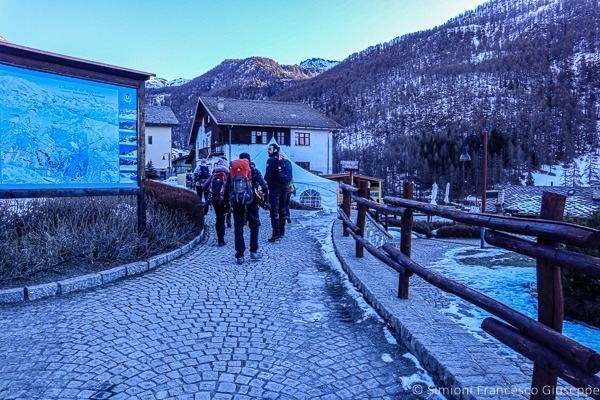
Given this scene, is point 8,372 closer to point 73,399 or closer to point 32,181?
point 73,399

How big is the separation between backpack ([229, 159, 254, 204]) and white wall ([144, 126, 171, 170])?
176ft

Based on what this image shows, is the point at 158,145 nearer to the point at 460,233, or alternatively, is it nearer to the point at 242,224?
the point at 460,233

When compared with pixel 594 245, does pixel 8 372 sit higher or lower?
lower

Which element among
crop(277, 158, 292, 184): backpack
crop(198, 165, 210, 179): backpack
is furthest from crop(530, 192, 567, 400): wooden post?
crop(198, 165, 210, 179): backpack

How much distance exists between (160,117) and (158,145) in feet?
13.1

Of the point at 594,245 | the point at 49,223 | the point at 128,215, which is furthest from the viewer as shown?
the point at 128,215

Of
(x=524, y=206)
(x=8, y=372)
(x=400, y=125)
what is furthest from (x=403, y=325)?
(x=400, y=125)

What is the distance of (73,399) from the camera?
2859 millimetres

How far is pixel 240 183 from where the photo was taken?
6.96 metres

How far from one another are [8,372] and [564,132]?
153761 millimetres

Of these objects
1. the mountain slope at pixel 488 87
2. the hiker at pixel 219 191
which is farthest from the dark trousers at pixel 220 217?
the mountain slope at pixel 488 87

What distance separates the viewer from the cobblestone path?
3.04 m

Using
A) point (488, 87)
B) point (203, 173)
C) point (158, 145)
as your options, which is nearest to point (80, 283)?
point (203, 173)

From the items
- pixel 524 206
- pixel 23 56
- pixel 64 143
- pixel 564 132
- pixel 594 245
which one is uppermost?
pixel 564 132
